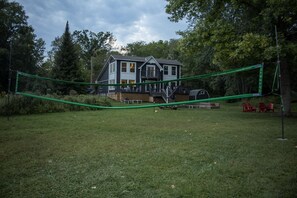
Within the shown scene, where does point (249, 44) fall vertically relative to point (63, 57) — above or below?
below

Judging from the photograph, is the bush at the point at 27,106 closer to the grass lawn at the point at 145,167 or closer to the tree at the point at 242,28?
the grass lawn at the point at 145,167

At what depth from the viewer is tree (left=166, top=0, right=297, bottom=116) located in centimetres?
1061

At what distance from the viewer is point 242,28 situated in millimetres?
13078

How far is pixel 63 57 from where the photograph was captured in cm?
2859

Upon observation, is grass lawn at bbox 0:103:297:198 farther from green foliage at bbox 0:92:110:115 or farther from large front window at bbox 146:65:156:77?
large front window at bbox 146:65:156:77

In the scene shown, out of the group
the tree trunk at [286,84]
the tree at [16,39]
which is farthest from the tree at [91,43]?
the tree trunk at [286,84]

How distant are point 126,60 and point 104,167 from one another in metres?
28.7

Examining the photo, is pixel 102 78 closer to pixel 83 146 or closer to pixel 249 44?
pixel 249 44

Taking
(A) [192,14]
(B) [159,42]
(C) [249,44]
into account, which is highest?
(B) [159,42]

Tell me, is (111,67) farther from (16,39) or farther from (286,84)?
(286,84)

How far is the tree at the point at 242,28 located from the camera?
10.6 m

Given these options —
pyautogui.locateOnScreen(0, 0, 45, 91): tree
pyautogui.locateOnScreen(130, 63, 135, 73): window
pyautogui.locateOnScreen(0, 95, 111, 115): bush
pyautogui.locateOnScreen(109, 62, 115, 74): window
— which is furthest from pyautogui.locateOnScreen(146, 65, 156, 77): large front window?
pyautogui.locateOnScreen(0, 95, 111, 115): bush

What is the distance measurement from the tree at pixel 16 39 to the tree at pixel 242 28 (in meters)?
25.6

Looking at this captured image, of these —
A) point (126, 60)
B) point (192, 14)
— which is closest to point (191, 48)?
point (192, 14)
